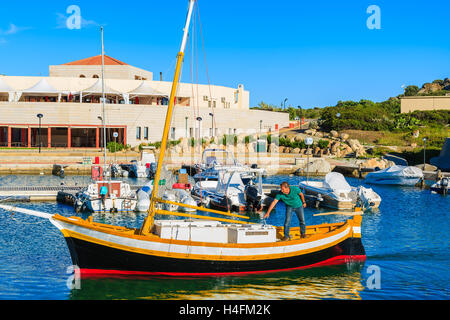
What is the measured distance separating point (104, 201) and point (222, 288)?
51.9 ft

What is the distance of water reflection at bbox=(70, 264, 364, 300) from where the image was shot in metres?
15.1

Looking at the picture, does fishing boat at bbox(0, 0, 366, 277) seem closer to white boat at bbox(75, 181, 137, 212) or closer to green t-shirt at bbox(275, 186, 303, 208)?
green t-shirt at bbox(275, 186, 303, 208)

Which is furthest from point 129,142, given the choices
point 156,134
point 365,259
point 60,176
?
point 365,259

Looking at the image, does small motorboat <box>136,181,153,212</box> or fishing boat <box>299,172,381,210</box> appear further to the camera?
fishing boat <box>299,172,381,210</box>

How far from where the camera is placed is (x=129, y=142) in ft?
219

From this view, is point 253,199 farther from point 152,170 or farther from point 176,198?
point 152,170

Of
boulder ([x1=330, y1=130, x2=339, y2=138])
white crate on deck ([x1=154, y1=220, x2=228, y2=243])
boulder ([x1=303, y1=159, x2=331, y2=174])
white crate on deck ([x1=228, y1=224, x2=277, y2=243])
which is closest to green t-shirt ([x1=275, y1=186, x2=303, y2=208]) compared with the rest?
white crate on deck ([x1=228, y1=224, x2=277, y2=243])

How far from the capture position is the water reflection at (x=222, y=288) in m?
15.1

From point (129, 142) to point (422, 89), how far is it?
93654 millimetres

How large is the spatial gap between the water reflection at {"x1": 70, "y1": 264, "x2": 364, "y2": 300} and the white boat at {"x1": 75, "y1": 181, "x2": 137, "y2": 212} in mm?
14183

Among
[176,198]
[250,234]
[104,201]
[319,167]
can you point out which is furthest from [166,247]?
[319,167]

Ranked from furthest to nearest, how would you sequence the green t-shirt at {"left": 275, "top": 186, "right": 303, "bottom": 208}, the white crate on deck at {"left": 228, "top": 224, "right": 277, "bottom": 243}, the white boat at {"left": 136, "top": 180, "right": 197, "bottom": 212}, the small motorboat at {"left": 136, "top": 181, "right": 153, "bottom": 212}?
the small motorboat at {"left": 136, "top": 181, "right": 153, "bottom": 212}, the white boat at {"left": 136, "top": 180, "right": 197, "bottom": 212}, the green t-shirt at {"left": 275, "top": 186, "right": 303, "bottom": 208}, the white crate on deck at {"left": 228, "top": 224, "right": 277, "bottom": 243}

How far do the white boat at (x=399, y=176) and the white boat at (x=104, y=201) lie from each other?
24.7 m
